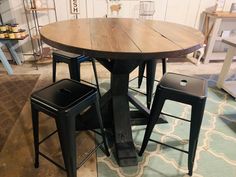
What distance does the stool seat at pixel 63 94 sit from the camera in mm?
1122

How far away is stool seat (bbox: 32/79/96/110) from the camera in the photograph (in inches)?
44.2

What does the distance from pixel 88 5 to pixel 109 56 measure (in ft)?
7.89

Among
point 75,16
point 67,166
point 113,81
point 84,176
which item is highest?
point 75,16

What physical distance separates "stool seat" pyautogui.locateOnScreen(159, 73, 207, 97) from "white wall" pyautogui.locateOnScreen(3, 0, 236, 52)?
2.08 meters

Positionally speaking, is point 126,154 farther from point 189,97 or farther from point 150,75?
point 150,75

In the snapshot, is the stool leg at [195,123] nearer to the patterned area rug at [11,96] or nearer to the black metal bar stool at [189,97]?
the black metal bar stool at [189,97]

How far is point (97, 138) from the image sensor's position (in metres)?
1.72

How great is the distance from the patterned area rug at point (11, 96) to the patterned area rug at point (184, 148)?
0.95 metres

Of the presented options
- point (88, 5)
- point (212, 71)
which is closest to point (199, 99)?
point (212, 71)

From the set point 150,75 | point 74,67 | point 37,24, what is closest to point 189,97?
point 150,75

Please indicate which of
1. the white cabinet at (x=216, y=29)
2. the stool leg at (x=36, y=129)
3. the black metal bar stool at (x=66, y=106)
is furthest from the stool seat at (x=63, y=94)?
the white cabinet at (x=216, y=29)

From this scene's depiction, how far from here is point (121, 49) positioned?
3.41 feet

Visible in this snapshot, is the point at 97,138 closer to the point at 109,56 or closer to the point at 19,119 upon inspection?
the point at 19,119

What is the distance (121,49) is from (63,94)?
47 centimetres
